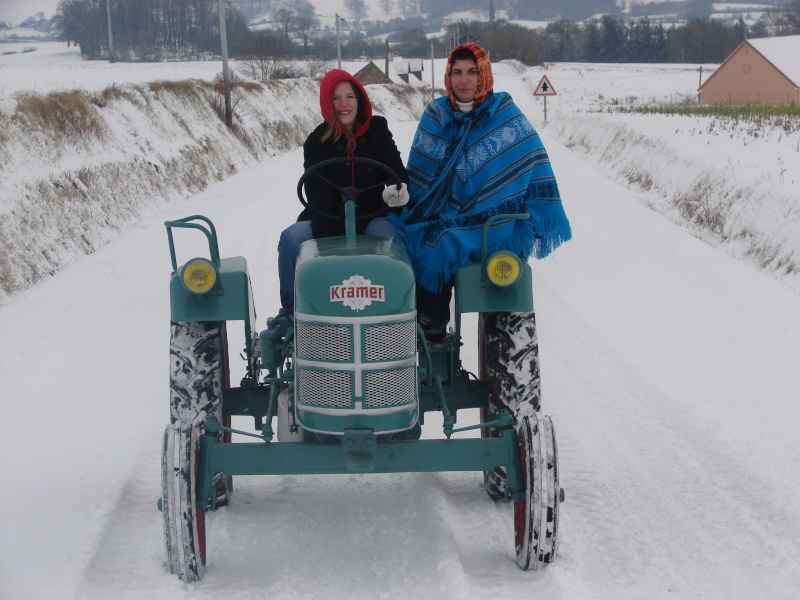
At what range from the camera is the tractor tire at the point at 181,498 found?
3.41m

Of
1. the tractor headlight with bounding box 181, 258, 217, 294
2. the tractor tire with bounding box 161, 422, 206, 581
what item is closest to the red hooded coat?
the tractor headlight with bounding box 181, 258, 217, 294

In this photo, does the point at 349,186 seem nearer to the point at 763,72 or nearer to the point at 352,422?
the point at 352,422

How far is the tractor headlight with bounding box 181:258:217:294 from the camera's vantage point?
3.95 meters

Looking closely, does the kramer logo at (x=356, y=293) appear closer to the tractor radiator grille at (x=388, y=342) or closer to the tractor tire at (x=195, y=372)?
the tractor radiator grille at (x=388, y=342)

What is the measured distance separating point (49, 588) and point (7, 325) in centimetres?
441

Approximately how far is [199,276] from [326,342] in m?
0.81

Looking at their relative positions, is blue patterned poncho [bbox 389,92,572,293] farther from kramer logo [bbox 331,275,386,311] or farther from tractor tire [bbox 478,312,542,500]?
kramer logo [bbox 331,275,386,311]

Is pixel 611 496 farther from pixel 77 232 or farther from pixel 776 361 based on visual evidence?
pixel 77 232

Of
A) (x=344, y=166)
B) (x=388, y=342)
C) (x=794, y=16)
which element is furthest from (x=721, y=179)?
(x=794, y=16)

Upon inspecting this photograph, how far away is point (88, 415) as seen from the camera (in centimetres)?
536

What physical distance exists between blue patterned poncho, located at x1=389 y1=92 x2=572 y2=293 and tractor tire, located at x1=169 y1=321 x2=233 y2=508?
102 cm

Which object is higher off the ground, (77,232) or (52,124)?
(52,124)

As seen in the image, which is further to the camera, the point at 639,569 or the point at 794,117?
the point at 794,117

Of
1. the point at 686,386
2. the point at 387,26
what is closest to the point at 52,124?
the point at 686,386
